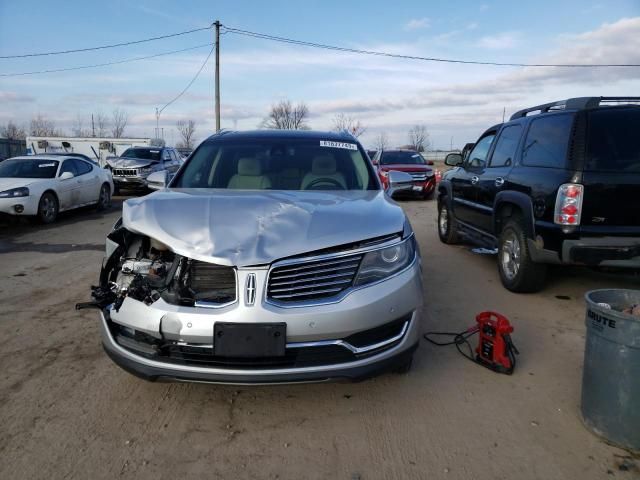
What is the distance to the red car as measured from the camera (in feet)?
50.6

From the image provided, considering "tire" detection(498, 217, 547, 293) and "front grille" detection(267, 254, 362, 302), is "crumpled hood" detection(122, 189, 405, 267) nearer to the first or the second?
"front grille" detection(267, 254, 362, 302)

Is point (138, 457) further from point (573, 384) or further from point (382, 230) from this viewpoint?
point (573, 384)

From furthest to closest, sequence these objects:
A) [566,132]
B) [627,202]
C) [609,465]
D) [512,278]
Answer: [512,278]
[566,132]
[627,202]
[609,465]

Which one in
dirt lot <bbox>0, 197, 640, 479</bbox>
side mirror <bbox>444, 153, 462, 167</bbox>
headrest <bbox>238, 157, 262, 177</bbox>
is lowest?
dirt lot <bbox>0, 197, 640, 479</bbox>

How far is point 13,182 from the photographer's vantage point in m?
10.0

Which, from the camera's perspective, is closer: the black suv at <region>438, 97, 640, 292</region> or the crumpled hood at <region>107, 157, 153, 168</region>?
the black suv at <region>438, 97, 640, 292</region>

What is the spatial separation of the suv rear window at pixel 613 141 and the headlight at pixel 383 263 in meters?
2.35

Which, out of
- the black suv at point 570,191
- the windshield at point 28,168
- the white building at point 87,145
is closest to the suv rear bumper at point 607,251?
the black suv at point 570,191

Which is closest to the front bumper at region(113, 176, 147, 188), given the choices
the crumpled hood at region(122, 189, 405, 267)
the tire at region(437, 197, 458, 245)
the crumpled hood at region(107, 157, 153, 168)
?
the crumpled hood at region(107, 157, 153, 168)

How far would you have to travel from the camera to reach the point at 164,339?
254 cm

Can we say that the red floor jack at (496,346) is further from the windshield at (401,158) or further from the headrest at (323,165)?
the windshield at (401,158)

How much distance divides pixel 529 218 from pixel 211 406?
3.48m

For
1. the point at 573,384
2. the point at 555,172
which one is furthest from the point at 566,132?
the point at 573,384

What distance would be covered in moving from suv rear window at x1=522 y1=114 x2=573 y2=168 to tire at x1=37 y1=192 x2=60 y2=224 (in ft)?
31.1
